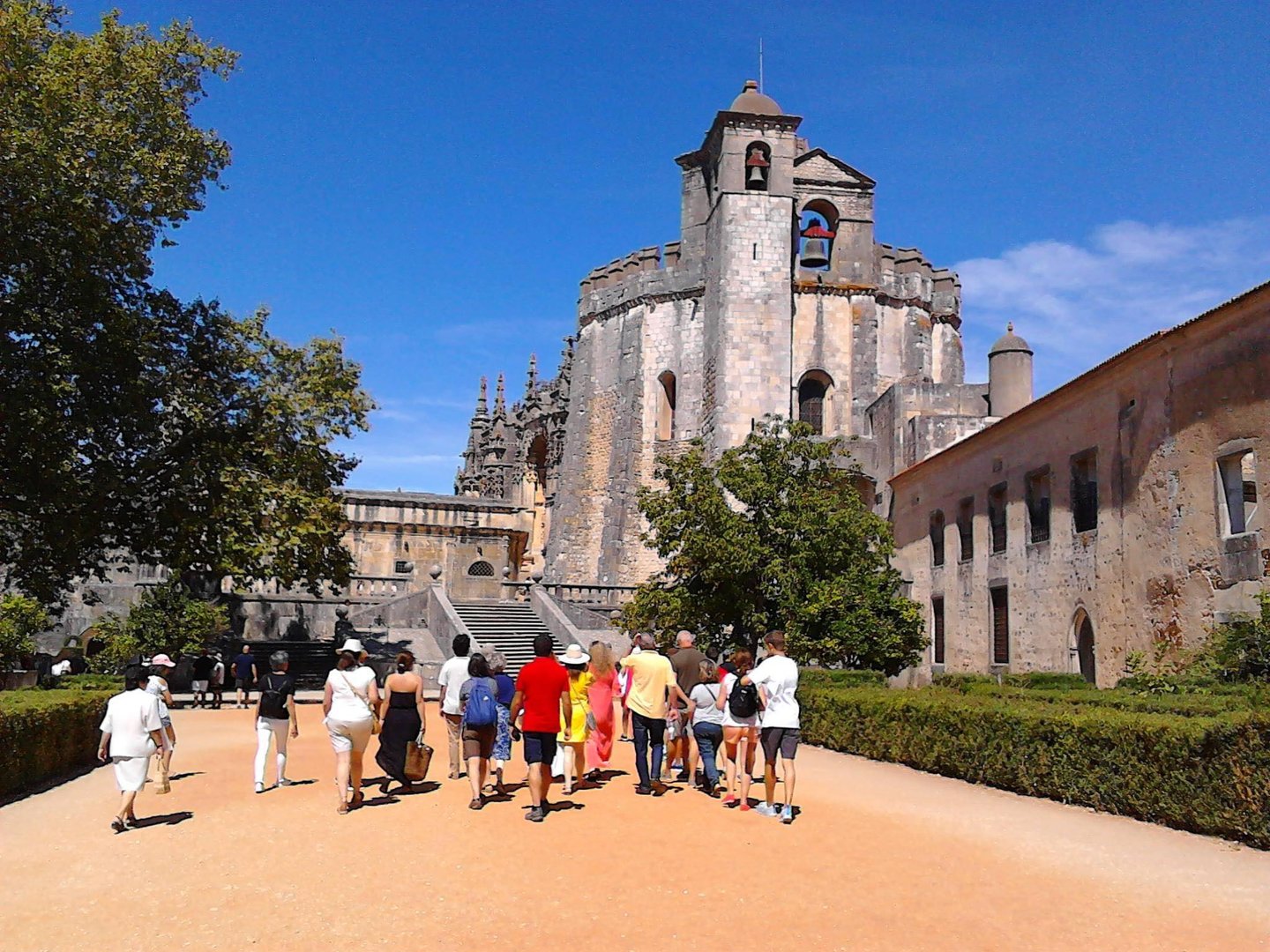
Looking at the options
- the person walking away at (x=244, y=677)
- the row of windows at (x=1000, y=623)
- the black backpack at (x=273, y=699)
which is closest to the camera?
the black backpack at (x=273, y=699)

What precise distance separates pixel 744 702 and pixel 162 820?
17.0ft

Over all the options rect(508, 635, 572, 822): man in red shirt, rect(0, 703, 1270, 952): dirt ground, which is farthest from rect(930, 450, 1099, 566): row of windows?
rect(508, 635, 572, 822): man in red shirt

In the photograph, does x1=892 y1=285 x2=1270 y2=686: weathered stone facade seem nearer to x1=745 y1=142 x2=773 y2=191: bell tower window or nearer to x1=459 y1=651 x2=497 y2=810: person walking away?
x1=459 y1=651 x2=497 y2=810: person walking away

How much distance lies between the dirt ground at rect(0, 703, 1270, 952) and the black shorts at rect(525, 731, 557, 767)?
1.69ft

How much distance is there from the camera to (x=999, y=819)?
914 cm

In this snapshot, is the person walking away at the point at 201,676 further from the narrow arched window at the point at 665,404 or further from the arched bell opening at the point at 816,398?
the arched bell opening at the point at 816,398

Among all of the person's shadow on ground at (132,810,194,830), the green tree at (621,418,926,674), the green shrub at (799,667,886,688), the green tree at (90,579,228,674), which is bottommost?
the person's shadow on ground at (132,810,194,830)

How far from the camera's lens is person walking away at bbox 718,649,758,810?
9594 mm

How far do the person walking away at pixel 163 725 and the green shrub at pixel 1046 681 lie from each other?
1211cm

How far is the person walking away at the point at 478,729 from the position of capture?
30.8ft

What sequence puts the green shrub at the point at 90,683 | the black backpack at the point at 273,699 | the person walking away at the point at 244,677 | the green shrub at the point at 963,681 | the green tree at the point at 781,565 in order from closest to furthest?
the black backpack at the point at 273,699 < the green shrub at the point at 90,683 < the green shrub at the point at 963,681 < the green tree at the point at 781,565 < the person walking away at the point at 244,677

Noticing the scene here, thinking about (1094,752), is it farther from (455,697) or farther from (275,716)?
(275,716)

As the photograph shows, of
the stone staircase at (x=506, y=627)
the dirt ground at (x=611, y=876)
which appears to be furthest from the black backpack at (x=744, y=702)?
the stone staircase at (x=506, y=627)

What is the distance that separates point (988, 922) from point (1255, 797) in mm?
3396
